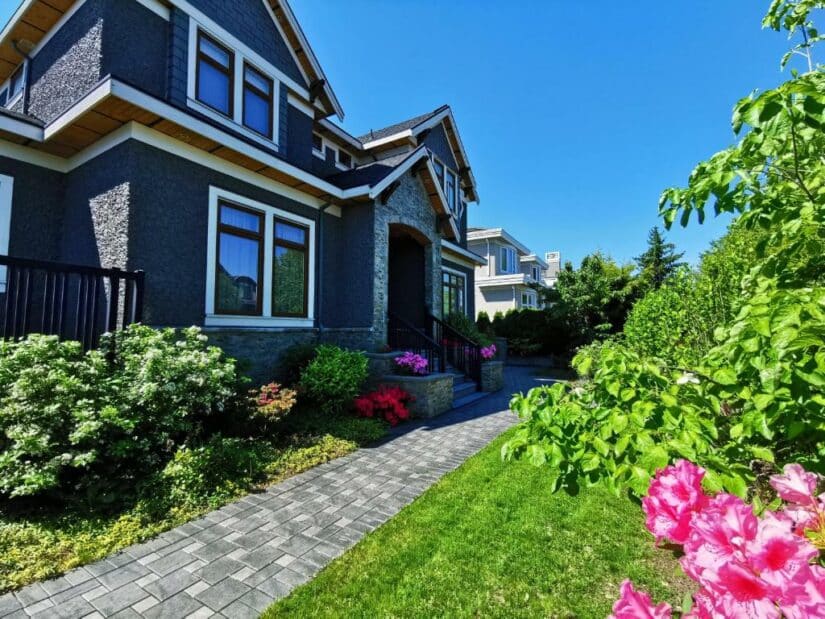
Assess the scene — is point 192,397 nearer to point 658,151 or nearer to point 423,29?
point 423,29

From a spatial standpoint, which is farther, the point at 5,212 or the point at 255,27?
the point at 255,27

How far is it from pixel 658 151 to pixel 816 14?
9.48m

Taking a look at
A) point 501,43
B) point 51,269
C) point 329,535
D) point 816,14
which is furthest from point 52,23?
point 816,14

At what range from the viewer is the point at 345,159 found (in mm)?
13398

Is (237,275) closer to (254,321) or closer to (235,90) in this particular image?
(254,321)

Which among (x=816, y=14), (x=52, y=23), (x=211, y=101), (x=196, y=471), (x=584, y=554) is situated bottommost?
(x=584, y=554)

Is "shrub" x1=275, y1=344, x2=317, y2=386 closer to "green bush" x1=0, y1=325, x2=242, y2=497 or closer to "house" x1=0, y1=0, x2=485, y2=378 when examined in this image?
"house" x1=0, y1=0, x2=485, y2=378

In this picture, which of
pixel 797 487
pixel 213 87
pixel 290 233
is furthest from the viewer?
pixel 290 233

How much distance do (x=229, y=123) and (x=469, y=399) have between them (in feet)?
28.3

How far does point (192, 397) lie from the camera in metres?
4.80

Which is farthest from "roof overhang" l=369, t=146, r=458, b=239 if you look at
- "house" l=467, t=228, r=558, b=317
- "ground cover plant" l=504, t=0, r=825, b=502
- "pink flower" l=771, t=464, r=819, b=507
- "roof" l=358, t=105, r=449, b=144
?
"house" l=467, t=228, r=558, b=317

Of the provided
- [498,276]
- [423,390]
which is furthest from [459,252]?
[498,276]

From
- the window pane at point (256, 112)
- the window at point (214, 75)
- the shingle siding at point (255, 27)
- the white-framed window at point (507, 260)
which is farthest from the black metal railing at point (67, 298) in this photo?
the white-framed window at point (507, 260)

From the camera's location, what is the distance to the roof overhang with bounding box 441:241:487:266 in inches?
583
